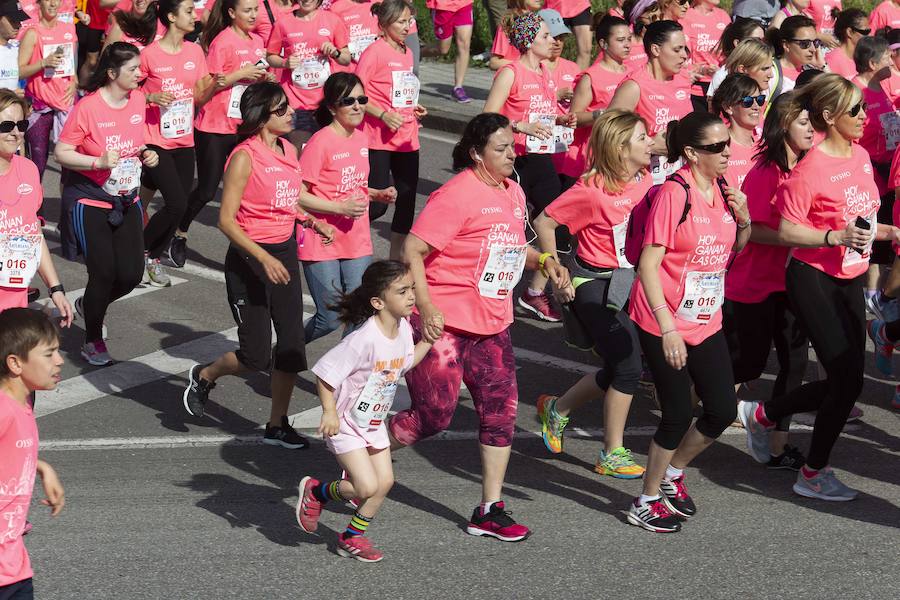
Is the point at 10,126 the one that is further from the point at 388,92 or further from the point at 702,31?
the point at 702,31

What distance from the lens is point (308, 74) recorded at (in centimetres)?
1170

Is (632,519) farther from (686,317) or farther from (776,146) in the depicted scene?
(776,146)

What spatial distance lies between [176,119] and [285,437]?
3.65 metres

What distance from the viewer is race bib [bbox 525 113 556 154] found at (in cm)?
1006

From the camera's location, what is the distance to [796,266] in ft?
22.6

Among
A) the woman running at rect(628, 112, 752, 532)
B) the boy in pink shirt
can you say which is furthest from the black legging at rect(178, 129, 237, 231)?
the boy in pink shirt

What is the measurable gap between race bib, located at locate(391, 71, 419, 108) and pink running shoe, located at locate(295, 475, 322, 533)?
4.83 metres

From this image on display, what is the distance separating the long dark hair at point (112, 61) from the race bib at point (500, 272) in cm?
330

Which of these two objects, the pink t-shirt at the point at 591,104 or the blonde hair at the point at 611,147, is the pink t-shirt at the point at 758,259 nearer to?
the blonde hair at the point at 611,147

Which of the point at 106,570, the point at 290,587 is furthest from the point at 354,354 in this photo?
the point at 106,570

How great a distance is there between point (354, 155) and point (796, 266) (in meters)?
2.67

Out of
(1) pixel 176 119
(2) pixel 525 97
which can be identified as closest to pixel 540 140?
(2) pixel 525 97

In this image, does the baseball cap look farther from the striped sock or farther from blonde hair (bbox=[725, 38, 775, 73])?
the striped sock

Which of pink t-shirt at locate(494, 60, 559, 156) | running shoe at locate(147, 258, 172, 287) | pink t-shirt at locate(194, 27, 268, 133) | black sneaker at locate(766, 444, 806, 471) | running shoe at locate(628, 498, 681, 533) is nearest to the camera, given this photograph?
running shoe at locate(628, 498, 681, 533)
